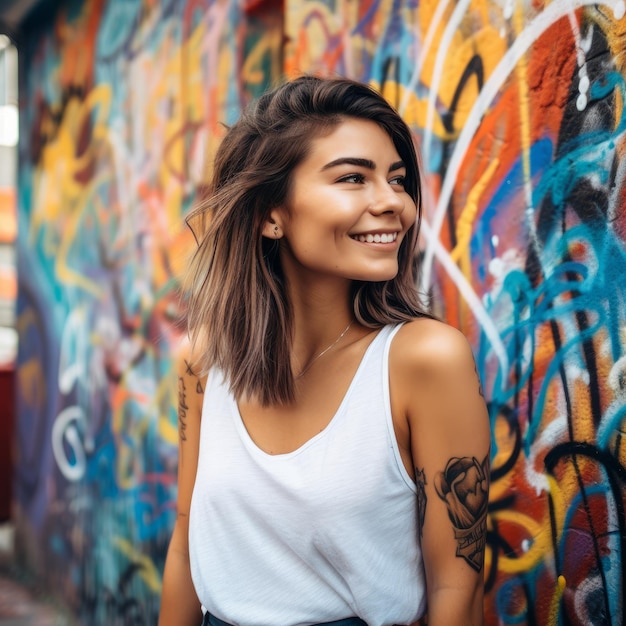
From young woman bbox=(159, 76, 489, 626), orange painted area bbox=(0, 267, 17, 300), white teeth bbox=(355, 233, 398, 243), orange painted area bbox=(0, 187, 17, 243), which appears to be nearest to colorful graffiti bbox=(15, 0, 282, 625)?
young woman bbox=(159, 76, 489, 626)

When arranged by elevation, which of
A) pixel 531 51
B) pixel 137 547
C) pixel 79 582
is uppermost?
pixel 531 51

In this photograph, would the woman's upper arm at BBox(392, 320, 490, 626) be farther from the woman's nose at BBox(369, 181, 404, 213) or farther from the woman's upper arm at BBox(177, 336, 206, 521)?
the woman's upper arm at BBox(177, 336, 206, 521)

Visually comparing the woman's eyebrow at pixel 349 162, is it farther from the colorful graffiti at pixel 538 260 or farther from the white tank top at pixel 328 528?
the colorful graffiti at pixel 538 260

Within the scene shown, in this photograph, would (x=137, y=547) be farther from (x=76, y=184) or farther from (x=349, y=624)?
(x=349, y=624)

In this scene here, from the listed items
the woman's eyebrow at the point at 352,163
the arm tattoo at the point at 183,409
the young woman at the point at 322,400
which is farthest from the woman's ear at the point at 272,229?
the arm tattoo at the point at 183,409

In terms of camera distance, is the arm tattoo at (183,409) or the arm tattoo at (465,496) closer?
the arm tattoo at (465,496)

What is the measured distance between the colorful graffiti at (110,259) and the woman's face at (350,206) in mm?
1697

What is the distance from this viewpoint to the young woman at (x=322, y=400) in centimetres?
162

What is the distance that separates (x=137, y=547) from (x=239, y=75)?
8.25ft

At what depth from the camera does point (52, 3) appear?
4.84 m

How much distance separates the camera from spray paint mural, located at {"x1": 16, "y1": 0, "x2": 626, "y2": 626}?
193cm

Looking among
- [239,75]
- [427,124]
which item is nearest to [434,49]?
[427,124]

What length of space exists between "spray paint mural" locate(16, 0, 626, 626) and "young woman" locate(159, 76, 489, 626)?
0.42 m

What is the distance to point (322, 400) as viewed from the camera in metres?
1.79
